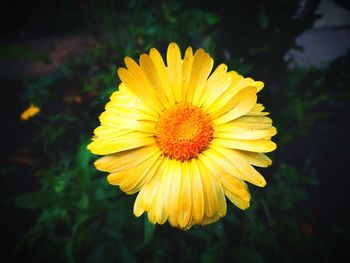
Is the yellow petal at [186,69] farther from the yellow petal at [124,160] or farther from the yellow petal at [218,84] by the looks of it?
the yellow petal at [124,160]

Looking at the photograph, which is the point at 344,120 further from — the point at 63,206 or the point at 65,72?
the point at 65,72

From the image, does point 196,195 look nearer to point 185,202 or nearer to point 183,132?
point 185,202

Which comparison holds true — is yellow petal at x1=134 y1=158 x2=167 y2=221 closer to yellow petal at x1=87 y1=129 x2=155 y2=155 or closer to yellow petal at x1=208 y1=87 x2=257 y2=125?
yellow petal at x1=87 y1=129 x2=155 y2=155

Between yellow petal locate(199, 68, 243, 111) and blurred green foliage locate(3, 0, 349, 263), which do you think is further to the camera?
blurred green foliage locate(3, 0, 349, 263)

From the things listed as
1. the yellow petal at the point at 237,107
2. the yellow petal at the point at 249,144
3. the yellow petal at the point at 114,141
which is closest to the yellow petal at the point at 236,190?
the yellow petal at the point at 249,144

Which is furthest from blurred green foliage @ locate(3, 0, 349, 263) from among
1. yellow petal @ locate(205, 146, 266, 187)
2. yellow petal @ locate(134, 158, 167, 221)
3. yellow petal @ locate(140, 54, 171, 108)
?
yellow petal @ locate(205, 146, 266, 187)

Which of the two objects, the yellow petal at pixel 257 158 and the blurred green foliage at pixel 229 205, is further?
the blurred green foliage at pixel 229 205
